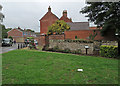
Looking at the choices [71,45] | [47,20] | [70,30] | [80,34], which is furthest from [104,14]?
[47,20]

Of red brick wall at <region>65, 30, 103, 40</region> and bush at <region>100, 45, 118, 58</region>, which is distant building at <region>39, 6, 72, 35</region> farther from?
bush at <region>100, 45, 118, 58</region>

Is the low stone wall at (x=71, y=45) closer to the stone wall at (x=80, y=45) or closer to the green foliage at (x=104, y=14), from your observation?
the stone wall at (x=80, y=45)

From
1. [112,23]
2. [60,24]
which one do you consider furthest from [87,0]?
[60,24]

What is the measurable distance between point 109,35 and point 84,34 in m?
3.29

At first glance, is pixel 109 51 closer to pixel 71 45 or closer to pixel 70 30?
pixel 71 45

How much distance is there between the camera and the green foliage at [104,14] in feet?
38.8

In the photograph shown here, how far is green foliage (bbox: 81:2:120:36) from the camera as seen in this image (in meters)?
11.8

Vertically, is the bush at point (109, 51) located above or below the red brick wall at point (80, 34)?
below

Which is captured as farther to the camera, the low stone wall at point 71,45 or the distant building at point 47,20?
the distant building at point 47,20

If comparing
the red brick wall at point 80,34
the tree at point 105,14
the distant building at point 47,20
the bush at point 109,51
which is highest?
the distant building at point 47,20

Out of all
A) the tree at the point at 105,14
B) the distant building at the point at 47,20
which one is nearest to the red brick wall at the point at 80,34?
the tree at the point at 105,14

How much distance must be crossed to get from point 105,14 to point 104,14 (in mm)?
220

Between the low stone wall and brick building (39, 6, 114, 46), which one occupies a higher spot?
brick building (39, 6, 114, 46)

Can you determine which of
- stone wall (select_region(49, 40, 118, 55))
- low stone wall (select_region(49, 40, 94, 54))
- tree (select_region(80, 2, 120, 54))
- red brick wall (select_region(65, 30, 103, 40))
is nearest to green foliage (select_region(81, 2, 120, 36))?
tree (select_region(80, 2, 120, 54))
